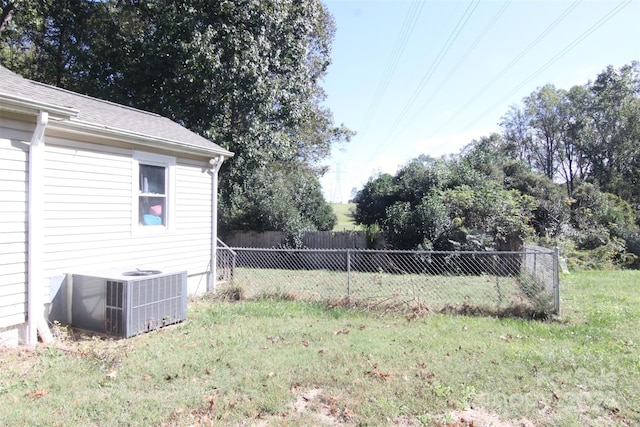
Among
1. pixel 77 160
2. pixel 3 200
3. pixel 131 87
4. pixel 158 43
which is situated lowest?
pixel 3 200

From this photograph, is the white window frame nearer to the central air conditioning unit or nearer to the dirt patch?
the central air conditioning unit

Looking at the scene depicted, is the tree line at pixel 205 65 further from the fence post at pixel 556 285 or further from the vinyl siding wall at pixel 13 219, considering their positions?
the fence post at pixel 556 285

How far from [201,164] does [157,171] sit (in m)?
1.14

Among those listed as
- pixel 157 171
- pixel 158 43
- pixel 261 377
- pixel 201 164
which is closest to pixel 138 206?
pixel 157 171

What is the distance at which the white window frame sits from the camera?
646 cm

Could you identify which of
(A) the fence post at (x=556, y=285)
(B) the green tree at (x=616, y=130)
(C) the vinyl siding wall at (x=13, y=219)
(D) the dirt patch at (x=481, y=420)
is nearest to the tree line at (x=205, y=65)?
(C) the vinyl siding wall at (x=13, y=219)

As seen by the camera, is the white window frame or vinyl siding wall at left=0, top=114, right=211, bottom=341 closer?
vinyl siding wall at left=0, top=114, right=211, bottom=341

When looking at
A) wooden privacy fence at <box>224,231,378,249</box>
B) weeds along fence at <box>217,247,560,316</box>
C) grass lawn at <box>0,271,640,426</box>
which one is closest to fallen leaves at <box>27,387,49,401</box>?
grass lawn at <box>0,271,640,426</box>

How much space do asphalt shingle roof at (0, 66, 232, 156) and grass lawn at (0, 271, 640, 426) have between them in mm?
3019

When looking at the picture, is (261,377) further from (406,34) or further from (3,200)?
(406,34)

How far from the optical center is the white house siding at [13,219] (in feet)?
14.5

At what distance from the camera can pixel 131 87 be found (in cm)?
1295

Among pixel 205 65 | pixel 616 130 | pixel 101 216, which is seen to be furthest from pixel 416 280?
pixel 616 130

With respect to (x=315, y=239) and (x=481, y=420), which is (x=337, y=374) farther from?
(x=315, y=239)
